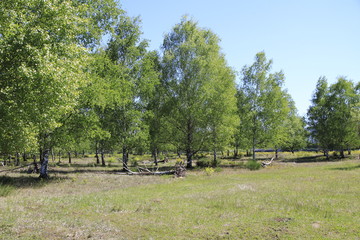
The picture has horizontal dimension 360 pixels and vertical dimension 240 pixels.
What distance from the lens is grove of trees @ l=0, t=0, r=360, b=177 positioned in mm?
13797

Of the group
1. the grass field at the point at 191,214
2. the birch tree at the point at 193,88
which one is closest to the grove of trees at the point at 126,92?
the birch tree at the point at 193,88

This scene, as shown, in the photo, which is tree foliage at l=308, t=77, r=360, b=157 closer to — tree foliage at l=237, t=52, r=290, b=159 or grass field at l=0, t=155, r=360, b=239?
tree foliage at l=237, t=52, r=290, b=159

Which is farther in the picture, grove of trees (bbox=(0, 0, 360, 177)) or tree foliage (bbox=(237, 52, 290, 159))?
tree foliage (bbox=(237, 52, 290, 159))

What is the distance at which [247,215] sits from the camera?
40.5 ft

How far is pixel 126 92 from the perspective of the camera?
3212 centimetres

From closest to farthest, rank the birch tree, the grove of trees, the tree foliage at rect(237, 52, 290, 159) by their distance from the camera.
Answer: the grove of trees, the birch tree, the tree foliage at rect(237, 52, 290, 159)

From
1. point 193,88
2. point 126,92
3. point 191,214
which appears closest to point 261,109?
point 193,88

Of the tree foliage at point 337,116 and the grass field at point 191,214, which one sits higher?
the tree foliage at point 337,116

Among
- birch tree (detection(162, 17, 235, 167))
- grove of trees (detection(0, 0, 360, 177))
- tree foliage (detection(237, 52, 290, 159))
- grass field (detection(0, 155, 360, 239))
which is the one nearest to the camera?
grass field (detection(0, 155, 360, 239))

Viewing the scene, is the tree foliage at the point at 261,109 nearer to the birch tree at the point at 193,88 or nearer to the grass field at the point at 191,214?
the birch tree at the point at 193,88

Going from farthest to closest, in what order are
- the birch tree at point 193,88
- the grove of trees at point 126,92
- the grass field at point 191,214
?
the birch tree at point 193,88
the grove of trees at point 126,92
the grass field at point 191,214

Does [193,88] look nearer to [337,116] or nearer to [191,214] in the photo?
[191,214]

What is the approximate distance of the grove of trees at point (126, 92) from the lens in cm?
1380

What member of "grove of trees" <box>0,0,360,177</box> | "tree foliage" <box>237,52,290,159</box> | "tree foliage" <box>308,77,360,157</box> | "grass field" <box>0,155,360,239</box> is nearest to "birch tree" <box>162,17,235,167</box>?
"grove of trees" <box>0,0,360,177</box>
